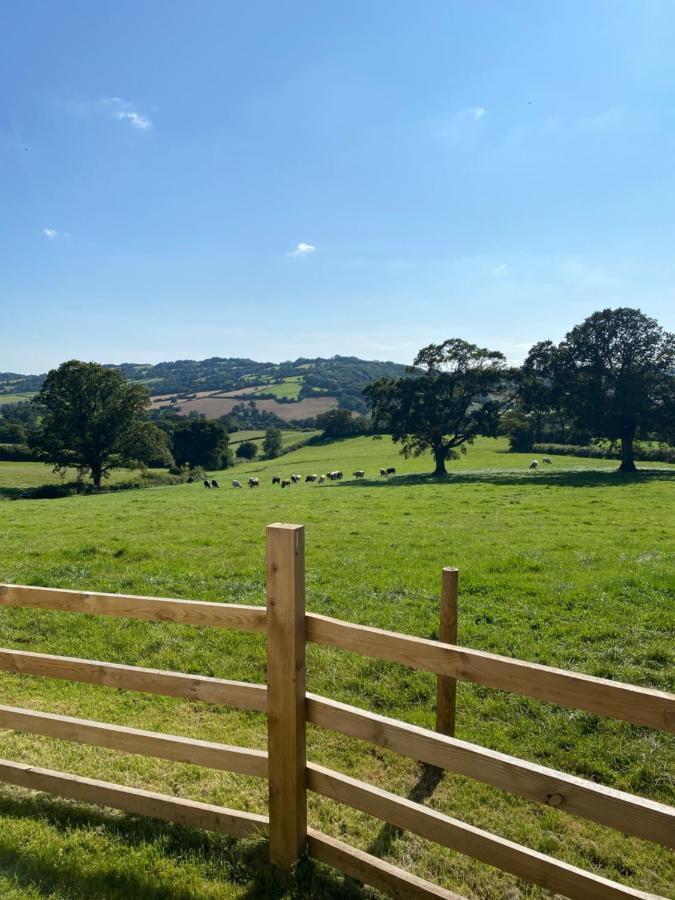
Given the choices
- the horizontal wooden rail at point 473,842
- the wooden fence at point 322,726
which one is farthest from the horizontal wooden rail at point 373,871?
the horizontal wooden rail at point 473,842

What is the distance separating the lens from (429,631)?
7.57m

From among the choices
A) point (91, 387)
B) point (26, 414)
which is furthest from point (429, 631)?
point (26, 414)

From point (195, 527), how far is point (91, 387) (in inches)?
1318

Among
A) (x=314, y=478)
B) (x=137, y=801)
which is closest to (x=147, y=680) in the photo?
(x=137, y=801)

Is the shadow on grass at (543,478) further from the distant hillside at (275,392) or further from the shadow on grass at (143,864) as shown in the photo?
the distant hillside at (275,392)

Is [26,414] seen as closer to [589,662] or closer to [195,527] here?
[195,527]

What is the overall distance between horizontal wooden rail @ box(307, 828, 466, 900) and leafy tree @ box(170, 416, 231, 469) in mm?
66577

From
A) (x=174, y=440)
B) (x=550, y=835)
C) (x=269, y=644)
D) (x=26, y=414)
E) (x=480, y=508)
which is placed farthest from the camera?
(x=26, y=414)

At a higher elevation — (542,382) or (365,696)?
(542,382)

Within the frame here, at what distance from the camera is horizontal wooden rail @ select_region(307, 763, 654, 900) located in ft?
9.10

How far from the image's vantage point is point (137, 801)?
152 inches

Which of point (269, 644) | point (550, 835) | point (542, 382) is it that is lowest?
point (550, 835)

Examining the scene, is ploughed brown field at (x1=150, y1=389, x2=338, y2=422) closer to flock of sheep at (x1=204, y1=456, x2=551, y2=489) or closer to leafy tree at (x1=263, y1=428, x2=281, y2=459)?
leafy tree at (x1=263, y1=428, x2=281, y2=459)

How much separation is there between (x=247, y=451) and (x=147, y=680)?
259ft
